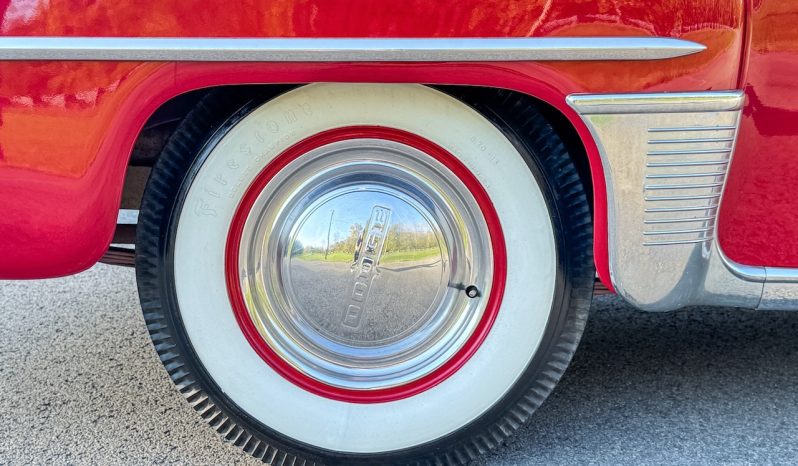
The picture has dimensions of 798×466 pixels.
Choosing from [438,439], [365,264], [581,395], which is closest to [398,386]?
[438,439]

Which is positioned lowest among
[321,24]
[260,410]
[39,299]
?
[39,299]

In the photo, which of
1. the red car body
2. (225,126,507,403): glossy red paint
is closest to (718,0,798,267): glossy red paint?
the red car body

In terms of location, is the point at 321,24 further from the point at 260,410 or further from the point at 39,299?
the point at 39,299

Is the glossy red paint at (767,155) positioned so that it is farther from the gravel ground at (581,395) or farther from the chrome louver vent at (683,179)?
the gravel ground at (581,395)

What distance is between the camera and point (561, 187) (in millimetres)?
1650

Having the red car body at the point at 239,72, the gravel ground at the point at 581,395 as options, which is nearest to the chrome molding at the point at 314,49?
the red car body at the point at 239,72

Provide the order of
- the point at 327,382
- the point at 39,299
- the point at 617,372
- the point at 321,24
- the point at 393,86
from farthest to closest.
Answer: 1. the point at 39,299
2. the point at 617,372
3. the point at 327,382
4. the point at 393,86
5. the point at 321,24

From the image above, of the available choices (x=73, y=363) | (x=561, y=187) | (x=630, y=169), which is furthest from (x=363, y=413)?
(x=73, y=363)

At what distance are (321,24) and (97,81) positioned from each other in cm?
41

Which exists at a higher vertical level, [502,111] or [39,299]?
[502,111]

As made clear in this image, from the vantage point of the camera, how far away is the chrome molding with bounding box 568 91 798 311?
1542 mm

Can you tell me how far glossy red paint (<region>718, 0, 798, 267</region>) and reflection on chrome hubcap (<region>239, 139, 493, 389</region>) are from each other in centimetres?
50

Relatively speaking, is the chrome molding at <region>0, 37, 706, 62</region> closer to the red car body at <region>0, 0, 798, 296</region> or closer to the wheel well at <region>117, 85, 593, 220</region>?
the red car body at <region>0, 0, 798, 296</region>

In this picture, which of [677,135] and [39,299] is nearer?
[677,135]
